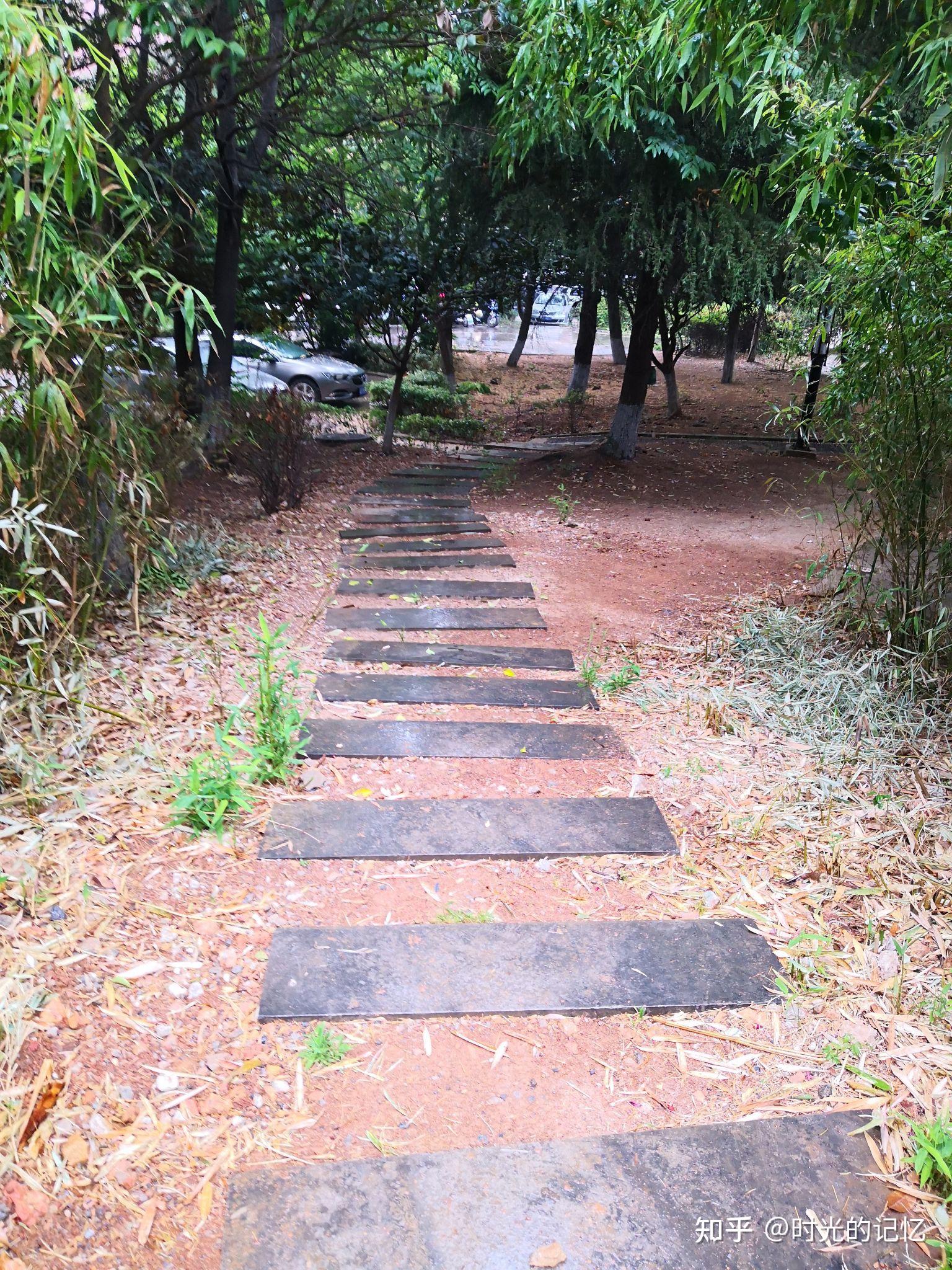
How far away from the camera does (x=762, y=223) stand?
6734 mm

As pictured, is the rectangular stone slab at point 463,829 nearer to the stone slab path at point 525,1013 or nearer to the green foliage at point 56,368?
the stone slab path at point 525,1013

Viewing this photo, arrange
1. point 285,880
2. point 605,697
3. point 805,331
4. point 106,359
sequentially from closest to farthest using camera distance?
point 285,880
point 106,359
point 605,697
point 805,331

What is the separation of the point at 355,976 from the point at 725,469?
845 cm

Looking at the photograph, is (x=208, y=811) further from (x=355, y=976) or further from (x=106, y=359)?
(x=106, y=359)

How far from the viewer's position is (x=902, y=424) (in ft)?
11.6

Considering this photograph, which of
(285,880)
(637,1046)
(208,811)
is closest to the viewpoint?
(637,1046)

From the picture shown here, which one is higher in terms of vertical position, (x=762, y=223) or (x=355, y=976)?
(x=762, y=223)

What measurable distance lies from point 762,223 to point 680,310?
3.82 m

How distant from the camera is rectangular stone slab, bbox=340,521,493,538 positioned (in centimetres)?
621

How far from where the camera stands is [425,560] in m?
5.52

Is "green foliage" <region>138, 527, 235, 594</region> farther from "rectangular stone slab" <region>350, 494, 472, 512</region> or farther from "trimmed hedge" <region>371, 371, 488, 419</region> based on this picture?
"trimmed hedge" <region>371, 371, 488, 419</region>

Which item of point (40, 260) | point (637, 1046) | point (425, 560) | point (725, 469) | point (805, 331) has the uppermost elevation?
point (805, 331)

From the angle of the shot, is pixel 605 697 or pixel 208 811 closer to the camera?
pixel 208 811

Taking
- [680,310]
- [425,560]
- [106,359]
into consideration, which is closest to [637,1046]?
[106,359]
